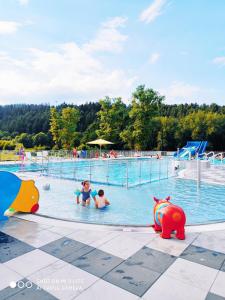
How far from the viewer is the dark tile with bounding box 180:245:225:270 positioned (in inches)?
145

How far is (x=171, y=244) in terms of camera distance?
439cm

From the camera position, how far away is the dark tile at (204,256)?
12.1ft

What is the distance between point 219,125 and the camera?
117ft

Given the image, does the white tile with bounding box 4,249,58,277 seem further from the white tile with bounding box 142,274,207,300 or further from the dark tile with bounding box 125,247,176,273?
the white tile with bounding box 142,274,207,300

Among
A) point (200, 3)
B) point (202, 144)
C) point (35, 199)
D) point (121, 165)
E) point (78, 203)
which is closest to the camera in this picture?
point (35, 199)

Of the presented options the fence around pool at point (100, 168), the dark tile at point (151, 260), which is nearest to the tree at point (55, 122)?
the fence around pool at point (100, 168)

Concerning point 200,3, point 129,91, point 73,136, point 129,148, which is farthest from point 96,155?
point 200,3

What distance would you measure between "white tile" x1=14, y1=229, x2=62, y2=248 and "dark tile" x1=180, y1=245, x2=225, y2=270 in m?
2.33

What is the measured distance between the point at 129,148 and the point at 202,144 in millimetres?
9892

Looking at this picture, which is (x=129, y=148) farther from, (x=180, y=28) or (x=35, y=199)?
(x=35, y=199)

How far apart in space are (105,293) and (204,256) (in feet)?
6.12

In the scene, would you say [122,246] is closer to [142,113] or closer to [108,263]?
[108,263]

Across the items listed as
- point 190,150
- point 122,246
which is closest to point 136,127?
point 190,150

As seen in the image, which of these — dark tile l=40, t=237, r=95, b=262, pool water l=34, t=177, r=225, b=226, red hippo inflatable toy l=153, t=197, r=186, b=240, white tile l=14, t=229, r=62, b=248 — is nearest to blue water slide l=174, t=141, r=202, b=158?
pool water l=34, t=177, r=225, b=226
